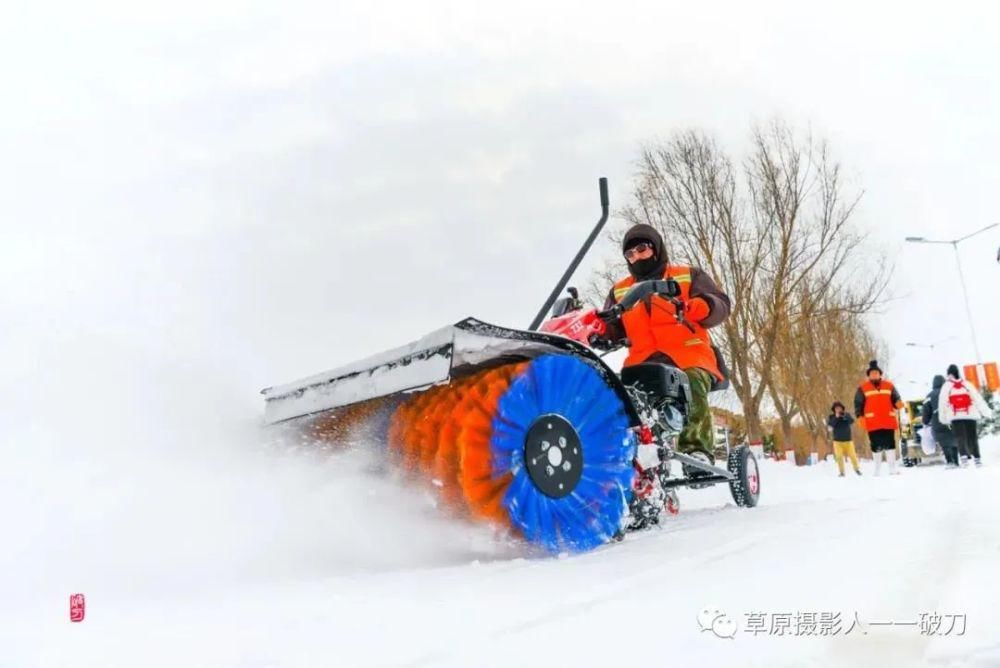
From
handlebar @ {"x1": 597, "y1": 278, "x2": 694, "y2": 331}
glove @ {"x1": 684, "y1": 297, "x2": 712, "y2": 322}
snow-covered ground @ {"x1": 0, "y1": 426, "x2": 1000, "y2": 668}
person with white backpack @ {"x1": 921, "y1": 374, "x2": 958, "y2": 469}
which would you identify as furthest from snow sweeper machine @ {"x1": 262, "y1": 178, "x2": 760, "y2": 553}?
person with white backpack @ {"x1": 921, "y1": 374, "x2": 958, "y2": 469}

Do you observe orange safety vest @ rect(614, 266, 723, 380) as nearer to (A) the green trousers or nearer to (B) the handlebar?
(A) the green trousers

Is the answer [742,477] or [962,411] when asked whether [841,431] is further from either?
[742,477]

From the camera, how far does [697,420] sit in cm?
584

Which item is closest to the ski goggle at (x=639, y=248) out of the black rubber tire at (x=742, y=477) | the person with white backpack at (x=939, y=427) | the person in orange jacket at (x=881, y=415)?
the black rubber tire at (x=742, y=477)

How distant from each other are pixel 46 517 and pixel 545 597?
2192mm

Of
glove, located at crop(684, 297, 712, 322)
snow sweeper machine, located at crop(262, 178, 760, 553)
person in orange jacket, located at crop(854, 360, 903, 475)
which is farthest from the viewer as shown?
person in orange jacket, located at crop(854, 360, 903, 475)

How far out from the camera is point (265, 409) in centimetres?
484

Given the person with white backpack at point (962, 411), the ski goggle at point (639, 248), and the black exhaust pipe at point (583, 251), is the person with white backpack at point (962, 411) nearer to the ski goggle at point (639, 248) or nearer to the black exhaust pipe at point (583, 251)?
the black exhaust pipe at point (583, 251)

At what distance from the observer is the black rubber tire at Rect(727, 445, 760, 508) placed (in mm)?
6391

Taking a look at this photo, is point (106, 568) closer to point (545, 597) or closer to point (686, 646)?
point (545, 597)

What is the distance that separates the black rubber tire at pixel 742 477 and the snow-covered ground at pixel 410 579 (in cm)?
94

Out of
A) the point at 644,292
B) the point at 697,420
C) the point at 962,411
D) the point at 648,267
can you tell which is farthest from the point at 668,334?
the point at 962,411

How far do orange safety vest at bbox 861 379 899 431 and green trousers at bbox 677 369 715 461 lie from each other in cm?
761

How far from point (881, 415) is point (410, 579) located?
10609mm
